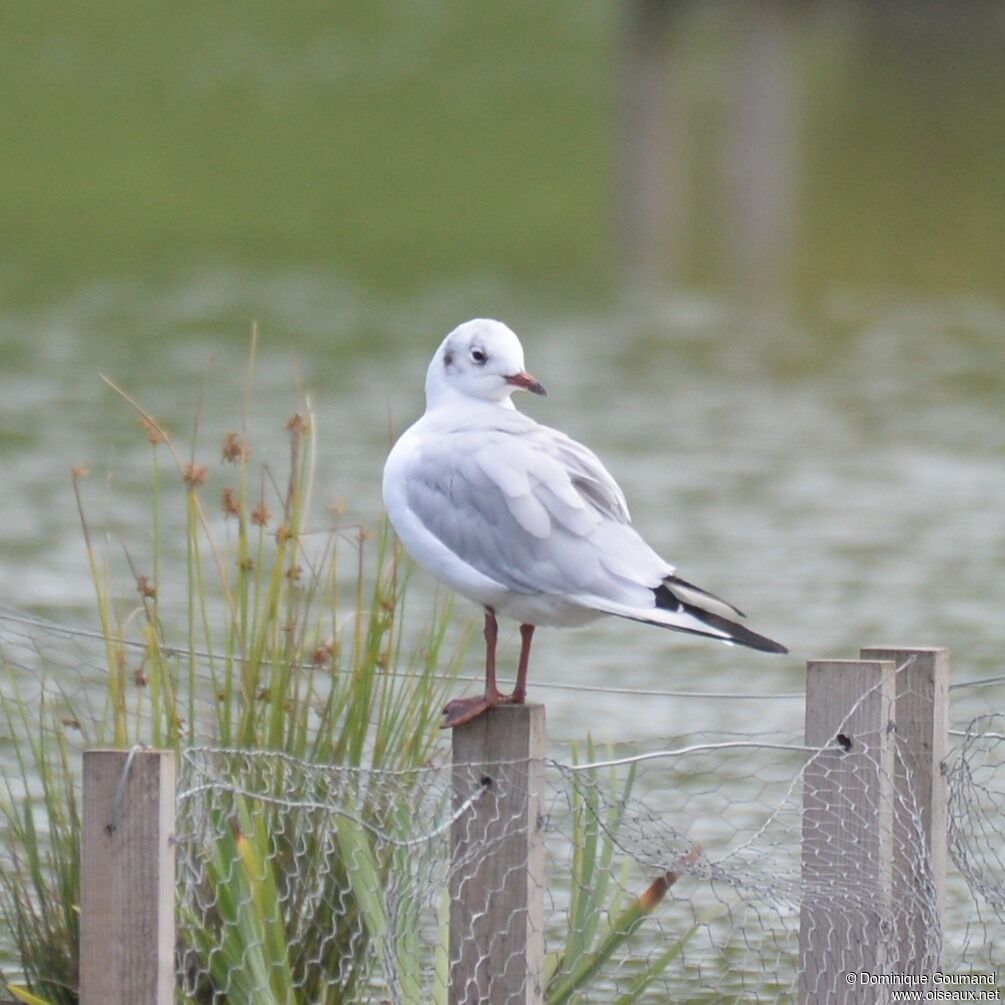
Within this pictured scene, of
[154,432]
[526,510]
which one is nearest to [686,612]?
[526,510]

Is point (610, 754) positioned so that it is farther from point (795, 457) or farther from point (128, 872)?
point (795, 457)

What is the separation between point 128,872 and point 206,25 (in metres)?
42.2

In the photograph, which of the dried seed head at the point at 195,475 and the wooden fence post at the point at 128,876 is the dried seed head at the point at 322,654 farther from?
the wooden fence post at the point at 128,876

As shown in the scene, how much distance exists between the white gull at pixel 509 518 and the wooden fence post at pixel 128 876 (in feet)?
2.22

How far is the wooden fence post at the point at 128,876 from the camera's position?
3.39 metres

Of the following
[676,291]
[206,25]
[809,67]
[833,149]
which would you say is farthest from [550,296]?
[206,25]

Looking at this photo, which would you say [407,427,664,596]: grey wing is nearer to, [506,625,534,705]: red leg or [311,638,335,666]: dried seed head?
[506,625,534,705]: red leg

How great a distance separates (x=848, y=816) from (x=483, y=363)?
3.35ft

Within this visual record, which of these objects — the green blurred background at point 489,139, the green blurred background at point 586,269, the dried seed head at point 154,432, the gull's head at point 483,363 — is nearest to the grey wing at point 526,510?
the gull's head at point 483,363

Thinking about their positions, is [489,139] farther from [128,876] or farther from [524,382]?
[128,876]

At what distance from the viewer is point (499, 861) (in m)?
3.83

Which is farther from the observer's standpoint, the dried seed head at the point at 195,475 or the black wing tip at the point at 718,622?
the dried seed head at the point at 195,475

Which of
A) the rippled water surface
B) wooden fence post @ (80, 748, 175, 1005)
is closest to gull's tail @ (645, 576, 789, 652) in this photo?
wooden fence post @ (80, 748, 175, 1005)

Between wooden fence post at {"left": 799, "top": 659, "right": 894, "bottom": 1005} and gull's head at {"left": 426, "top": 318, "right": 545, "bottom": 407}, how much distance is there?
759mm
